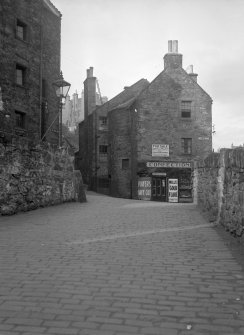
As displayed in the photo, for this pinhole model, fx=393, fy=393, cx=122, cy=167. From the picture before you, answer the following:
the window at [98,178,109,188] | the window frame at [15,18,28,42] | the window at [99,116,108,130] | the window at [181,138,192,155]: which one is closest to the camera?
the window frame at [15,18,28,42]

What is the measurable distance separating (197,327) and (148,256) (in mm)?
2668

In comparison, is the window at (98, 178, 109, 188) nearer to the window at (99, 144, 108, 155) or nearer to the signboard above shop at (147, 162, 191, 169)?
the window at (99, 144, 108, 155)

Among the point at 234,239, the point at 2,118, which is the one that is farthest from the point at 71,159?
the point at 2,118

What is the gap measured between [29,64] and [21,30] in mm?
2532

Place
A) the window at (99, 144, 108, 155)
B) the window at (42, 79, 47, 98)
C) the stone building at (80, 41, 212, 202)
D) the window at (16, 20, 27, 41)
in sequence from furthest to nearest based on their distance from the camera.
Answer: the window at (99, 144, 108, 155) → the stone building at (80, 41, 212, 202) → the window at (42, 79, 47, 98) → the window at (16, 20, 27, 41)

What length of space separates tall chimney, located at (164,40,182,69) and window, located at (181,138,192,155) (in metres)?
6.14

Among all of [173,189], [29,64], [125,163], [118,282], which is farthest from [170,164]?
[118,282]

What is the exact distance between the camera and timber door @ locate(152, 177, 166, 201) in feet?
104

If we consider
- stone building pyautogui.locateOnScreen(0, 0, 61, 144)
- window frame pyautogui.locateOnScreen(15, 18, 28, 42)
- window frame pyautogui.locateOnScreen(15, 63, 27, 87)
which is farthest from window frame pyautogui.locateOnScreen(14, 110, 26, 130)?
window frame pyautogui.locateOnScreen(15, 18, 28, 42)

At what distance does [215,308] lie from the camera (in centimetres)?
391

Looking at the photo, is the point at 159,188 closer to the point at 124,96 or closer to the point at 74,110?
the point at 124,96

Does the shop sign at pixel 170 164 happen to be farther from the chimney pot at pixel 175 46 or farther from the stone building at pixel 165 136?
the chimney pot at pixel 175 46

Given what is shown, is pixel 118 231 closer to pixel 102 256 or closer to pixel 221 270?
pixel 102 256

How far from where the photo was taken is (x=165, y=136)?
1283 inches
